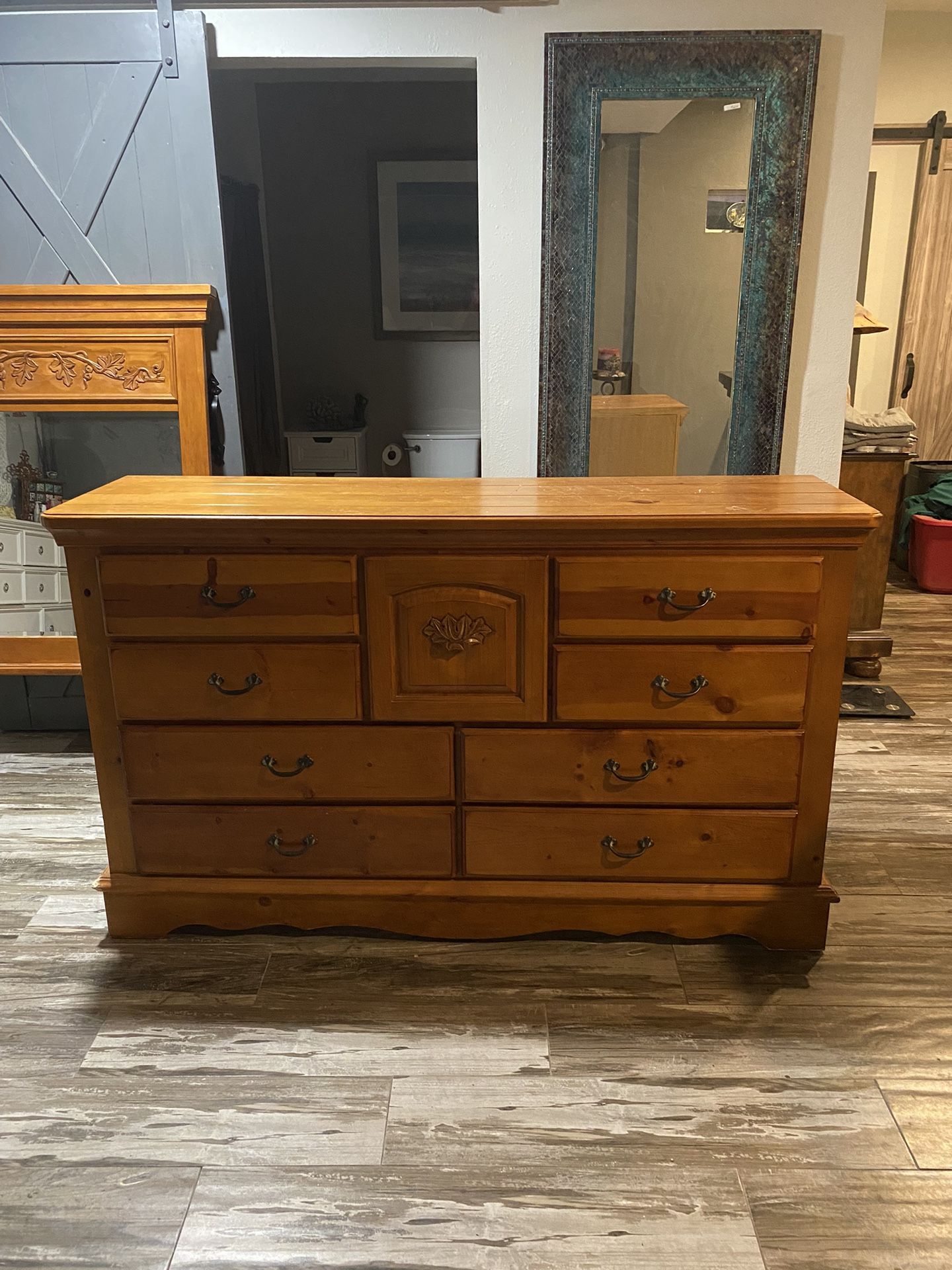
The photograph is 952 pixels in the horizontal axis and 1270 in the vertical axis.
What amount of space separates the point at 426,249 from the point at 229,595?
3.46 meters

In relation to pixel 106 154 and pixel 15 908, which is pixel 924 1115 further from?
pixel 106 154

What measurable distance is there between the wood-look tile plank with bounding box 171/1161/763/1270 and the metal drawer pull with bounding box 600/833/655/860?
0.64 meters

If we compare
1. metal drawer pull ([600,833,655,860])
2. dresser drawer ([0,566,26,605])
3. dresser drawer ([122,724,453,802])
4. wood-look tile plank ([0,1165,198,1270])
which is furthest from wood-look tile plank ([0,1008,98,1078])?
dresser drawer ([0,566,26,605])

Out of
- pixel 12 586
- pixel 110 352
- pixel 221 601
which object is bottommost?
pixel 12 586

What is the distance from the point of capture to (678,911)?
2.16 metres

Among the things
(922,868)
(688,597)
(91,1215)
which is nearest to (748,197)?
(688,597)

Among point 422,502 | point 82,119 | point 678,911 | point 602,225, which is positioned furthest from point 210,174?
point 678,911

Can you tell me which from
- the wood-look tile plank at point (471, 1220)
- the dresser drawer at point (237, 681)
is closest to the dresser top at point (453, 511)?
the dresser drawer at point (237, 681)

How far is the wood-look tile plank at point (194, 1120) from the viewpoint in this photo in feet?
5.45

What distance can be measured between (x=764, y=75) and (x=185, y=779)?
248 cm

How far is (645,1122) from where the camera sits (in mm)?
1718

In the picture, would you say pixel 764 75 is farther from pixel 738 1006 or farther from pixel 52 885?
pixel 52 885

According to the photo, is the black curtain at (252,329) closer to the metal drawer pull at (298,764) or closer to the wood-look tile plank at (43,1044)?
the metal drawer pull at (298,764)

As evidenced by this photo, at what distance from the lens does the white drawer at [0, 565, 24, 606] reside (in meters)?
3.02
